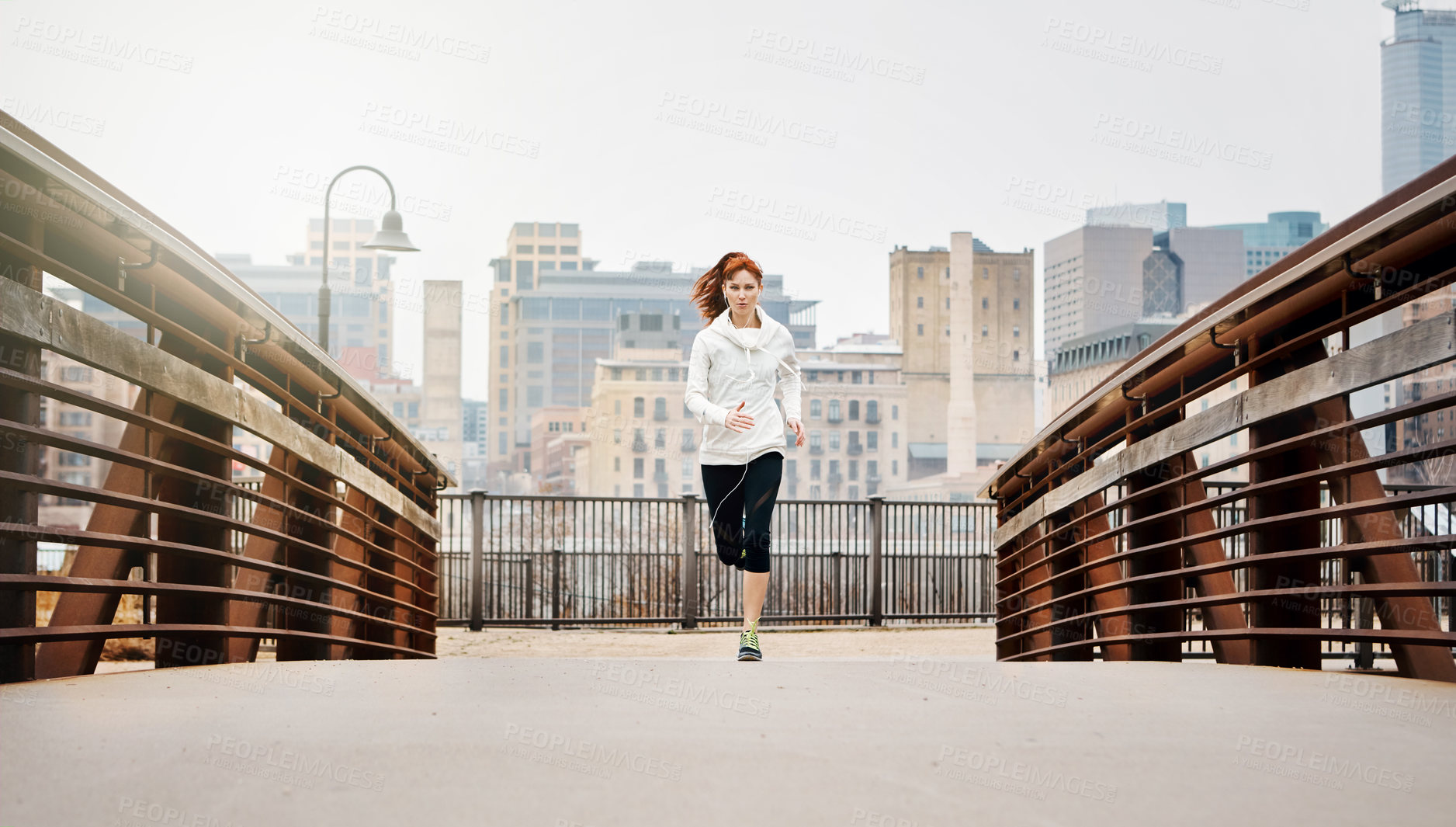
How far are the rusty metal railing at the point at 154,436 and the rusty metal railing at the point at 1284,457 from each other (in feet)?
11.5

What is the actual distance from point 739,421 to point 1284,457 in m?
2.28

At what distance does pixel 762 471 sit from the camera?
20.6ft

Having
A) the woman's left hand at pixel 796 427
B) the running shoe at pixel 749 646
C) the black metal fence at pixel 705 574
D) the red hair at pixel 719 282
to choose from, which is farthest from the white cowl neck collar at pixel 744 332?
the black metal fence at pixel 705 574

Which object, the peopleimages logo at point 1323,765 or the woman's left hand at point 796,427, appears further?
the woman's left hand at point 796,427

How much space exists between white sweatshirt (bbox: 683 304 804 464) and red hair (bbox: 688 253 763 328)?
0.62 feet

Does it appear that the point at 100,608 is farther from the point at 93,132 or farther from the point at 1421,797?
the point at 93,132

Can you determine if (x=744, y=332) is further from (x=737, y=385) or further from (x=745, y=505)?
(x=745, y=505)

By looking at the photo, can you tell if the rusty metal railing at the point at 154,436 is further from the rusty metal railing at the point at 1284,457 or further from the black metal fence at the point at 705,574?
the black metal fence at the point at 705,574

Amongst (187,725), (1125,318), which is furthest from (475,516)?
(1125,318)

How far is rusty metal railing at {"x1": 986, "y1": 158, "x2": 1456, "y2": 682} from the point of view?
3.98 m

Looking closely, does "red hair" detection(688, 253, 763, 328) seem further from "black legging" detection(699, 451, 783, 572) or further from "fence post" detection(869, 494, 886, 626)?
"fence post" detection(869, 494, 886, 626)

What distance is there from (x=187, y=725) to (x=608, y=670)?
1851mm

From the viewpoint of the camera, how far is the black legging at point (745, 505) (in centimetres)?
628

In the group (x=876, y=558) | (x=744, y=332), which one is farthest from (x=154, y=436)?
(x=876, y=558)
